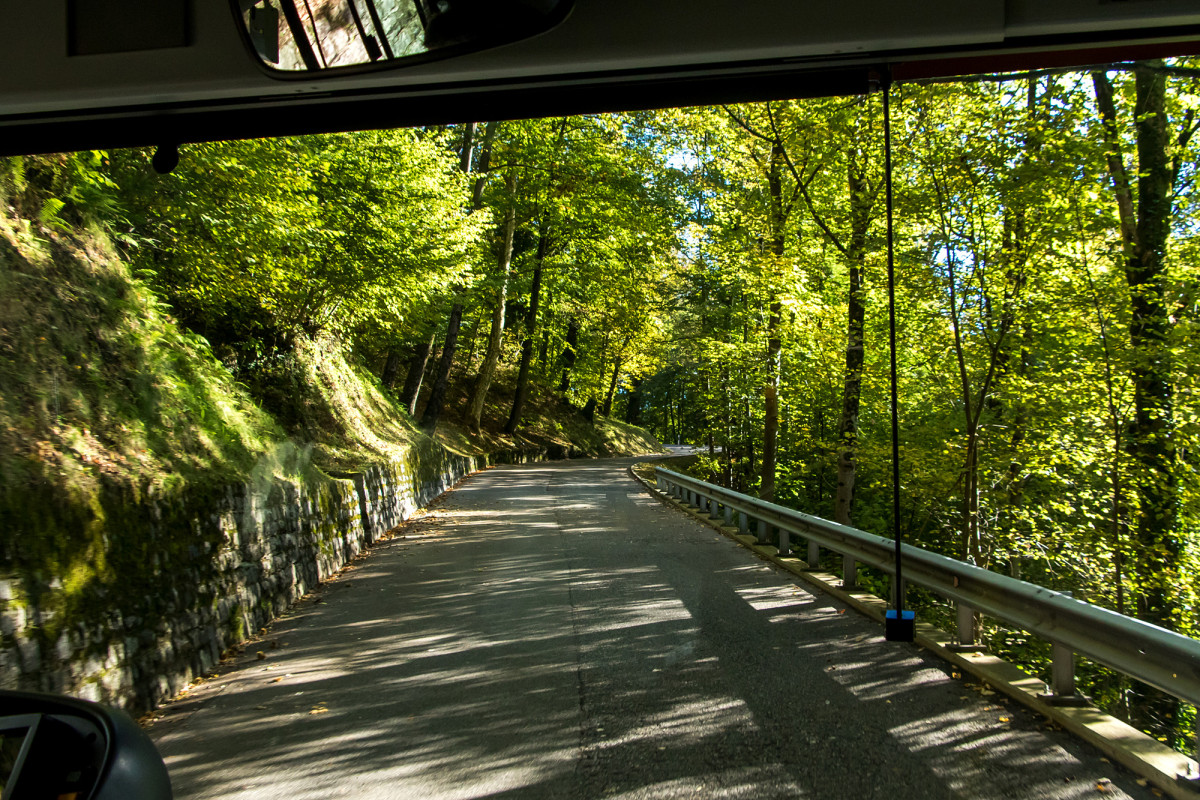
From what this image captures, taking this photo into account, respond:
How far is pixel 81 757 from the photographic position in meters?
2.00

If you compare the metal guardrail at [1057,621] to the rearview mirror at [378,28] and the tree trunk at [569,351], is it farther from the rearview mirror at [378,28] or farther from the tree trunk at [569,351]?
the tree trunk at [569,351]

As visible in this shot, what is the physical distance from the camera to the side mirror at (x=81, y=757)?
75.2 inches

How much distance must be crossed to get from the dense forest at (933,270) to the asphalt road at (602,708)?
14.6ft

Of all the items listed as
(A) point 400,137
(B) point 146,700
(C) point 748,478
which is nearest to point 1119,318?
(A) point 400,137

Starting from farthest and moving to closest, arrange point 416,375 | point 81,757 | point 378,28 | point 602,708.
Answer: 1. point 416,375
2. point 602,708
3. point 378,28
4. point 81,757

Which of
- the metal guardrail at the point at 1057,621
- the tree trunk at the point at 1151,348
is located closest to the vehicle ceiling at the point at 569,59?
the metal guardrail at the point at 1057,621

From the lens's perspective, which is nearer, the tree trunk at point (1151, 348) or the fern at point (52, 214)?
the fern at point (52, 214)

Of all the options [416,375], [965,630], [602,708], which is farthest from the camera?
[416,375]

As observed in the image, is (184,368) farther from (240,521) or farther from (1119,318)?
(1119,318)

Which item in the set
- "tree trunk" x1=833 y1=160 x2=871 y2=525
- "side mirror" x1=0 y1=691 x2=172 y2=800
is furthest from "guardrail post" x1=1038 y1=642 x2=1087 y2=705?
"tree trunk" x1=833 y1=160 x2=871 y2=525

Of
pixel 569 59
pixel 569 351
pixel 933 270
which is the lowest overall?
pixel 569 59

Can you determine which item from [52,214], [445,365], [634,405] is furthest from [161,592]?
[634,405]

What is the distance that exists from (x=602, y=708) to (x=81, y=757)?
3381 mm

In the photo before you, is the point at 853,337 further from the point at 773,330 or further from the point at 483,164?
the point at 483,164
